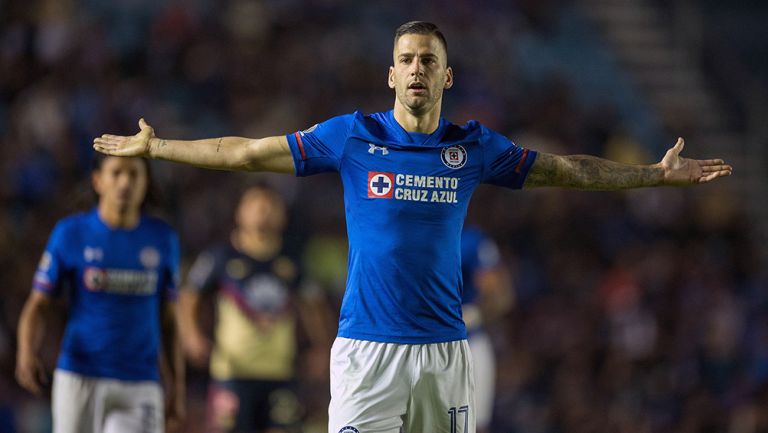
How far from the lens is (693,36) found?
61.2 feet

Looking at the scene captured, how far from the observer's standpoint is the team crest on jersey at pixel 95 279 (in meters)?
6.80

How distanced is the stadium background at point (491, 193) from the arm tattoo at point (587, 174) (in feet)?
20.8

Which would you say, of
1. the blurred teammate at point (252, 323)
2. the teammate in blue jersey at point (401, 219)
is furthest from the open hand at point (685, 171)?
the blurred teammate at point (252, 323)

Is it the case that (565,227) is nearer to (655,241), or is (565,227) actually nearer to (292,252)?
(655,241)

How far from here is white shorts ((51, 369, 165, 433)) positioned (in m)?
6.65

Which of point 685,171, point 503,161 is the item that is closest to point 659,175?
point 685,171

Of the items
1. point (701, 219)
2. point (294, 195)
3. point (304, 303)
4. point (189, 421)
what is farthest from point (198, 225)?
point (701, 219)

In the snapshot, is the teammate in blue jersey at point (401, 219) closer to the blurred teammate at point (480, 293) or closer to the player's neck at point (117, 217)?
the player's neck at point (117, 217)

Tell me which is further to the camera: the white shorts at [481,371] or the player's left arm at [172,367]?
the white shorts at [481,371]

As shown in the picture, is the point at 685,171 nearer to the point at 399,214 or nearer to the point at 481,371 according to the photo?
the point at 399,214

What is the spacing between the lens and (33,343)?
6715 mm

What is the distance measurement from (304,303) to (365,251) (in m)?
4.01

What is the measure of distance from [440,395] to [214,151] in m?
1.42

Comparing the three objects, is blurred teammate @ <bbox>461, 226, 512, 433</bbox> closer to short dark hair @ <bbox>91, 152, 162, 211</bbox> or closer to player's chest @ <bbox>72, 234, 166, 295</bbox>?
short dark hair @ <bbox>91, 152, 162, 211</bbox>
